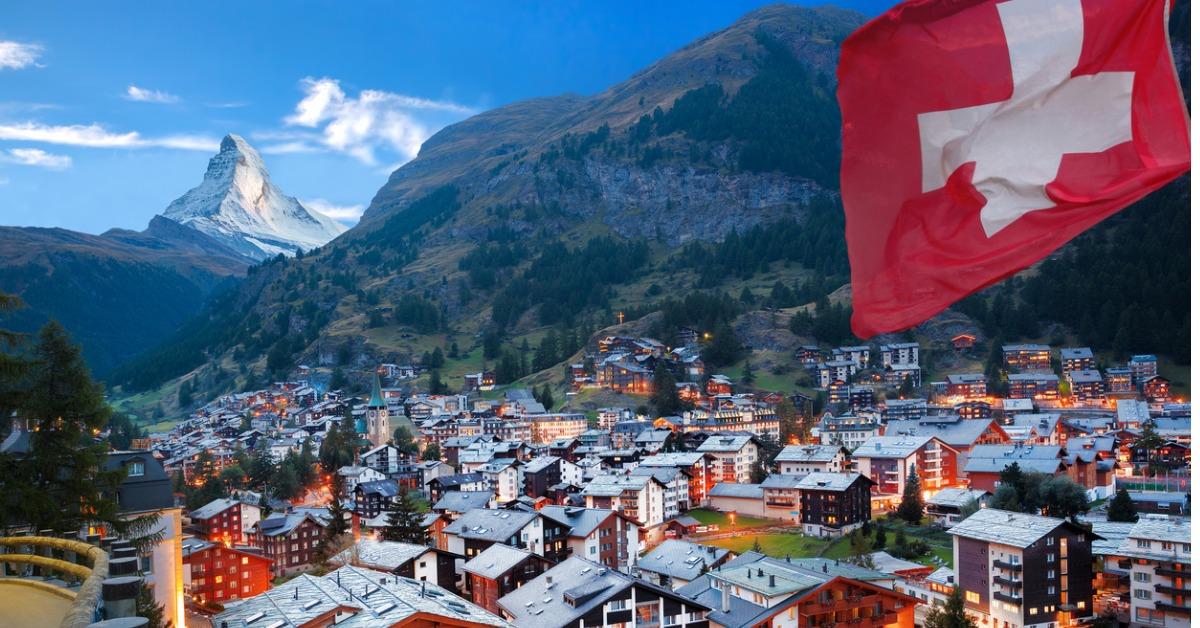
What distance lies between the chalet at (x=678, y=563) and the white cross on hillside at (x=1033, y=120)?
32.4m

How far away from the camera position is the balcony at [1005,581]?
3394cm

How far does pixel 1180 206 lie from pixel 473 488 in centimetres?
9944

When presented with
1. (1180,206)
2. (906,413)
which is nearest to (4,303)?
(906,413)

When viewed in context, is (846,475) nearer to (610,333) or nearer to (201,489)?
(201,489)

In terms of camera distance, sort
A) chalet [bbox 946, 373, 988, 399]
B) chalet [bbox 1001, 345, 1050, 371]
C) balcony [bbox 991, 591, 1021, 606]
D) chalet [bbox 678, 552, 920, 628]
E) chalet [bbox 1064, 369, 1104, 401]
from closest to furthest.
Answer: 1. chalet [bbox 678, 552, 920, 628]
2. balcony [bbox 991, 591, 1021, 606]
3. chalet [bbox 1064, 369, 1104, 401]
4. chalet [bbox 946, 373, 988, 399]
5. chalet [bbox 1001, 345, 1050, 371]

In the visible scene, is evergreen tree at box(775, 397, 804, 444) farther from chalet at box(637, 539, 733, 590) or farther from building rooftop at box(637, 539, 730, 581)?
chalet at box(637, 539, 733, 590)

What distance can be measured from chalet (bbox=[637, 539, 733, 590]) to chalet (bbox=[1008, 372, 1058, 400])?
6039 cm

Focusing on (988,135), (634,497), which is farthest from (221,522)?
(988,135)

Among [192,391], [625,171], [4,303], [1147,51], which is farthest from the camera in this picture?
[625,171]

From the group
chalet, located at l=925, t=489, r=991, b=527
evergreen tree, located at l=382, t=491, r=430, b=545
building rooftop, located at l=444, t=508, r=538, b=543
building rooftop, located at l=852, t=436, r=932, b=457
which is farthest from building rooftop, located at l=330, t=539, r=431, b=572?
building rooftop, located at l=852, t=436, r=932, b=457

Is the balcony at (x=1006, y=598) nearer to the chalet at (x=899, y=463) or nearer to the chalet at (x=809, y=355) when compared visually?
the chalet at (x=899, y=463)

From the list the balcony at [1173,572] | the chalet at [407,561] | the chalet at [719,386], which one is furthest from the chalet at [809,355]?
the chalet at [407,561]

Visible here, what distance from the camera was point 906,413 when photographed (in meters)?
81.7

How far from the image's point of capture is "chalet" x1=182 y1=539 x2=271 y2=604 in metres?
36.9
